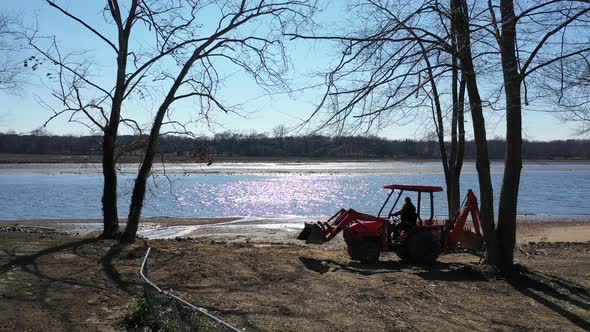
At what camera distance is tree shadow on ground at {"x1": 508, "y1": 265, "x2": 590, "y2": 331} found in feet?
27.9

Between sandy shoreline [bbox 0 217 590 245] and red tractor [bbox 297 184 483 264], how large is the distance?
7.36m

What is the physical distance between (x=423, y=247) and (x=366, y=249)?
3.98 ft

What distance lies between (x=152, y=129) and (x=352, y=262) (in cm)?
529

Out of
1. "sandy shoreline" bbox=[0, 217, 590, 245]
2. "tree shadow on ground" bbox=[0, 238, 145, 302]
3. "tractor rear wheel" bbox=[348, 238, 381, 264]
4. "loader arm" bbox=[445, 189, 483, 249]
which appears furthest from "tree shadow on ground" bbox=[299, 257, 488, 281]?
"sandy shoreline" bbox=[0, 217, 590, 245]

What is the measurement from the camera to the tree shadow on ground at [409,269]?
424 inches

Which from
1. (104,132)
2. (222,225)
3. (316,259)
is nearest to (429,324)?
(316,259)

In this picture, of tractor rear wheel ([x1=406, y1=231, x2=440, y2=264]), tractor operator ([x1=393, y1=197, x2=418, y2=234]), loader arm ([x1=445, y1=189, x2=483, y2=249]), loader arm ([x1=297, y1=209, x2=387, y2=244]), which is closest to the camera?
tractor rear wheel ([x1=406, y1=231, x2=440, y2=264])

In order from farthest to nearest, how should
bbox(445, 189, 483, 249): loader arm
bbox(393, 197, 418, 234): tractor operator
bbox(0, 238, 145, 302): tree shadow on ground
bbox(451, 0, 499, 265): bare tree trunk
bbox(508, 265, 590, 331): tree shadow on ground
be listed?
bbox(445, 189, 483, 249): loader arm → bbox(393, 197, 418, 234): tractor operator → bbox(451, 0, 499, 265): bare tree trunk → bbox(0, 238, 145, 302): tree shadow on ground → bbox(508, 265, 590, 331): tree shadow on ground

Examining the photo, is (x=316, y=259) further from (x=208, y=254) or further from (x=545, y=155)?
(x=545, y=155)

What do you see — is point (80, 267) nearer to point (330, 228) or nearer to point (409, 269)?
point (330, 228)

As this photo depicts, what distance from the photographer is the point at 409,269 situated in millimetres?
11820

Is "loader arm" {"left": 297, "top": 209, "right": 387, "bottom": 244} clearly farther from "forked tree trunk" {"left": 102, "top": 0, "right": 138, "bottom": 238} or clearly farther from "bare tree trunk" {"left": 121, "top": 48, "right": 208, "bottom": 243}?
"forked tree trunk" {"left": 102, "top": 0, "right": 138, "bottom": 238}

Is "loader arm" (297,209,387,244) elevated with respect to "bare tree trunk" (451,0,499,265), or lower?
lower

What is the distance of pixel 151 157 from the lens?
1271 centimetres
